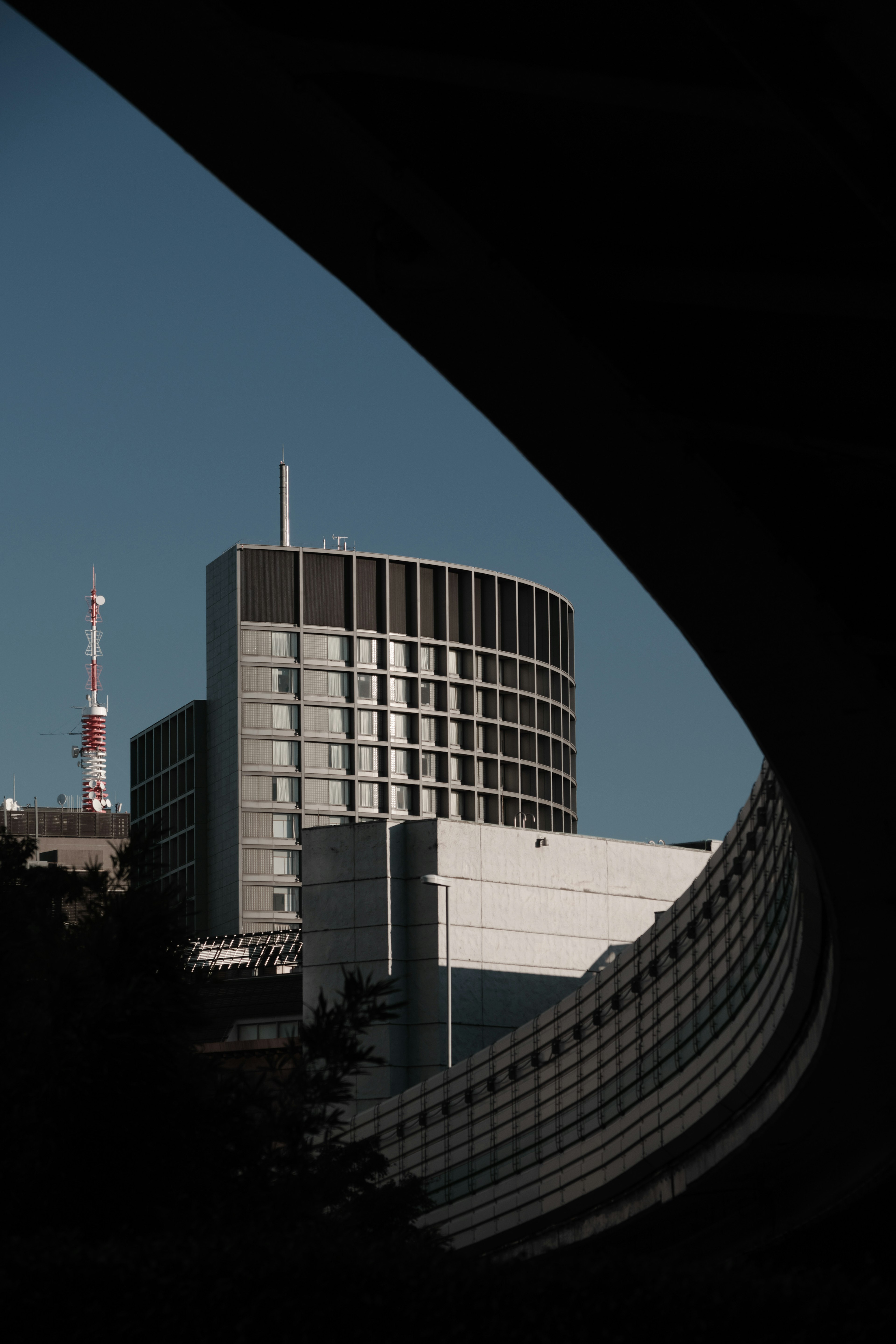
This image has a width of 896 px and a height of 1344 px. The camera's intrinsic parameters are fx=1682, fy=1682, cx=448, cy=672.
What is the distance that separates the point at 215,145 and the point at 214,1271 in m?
4.38

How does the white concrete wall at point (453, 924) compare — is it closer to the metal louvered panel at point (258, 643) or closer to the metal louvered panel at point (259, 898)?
the metal louvered panel at point (259, 898)

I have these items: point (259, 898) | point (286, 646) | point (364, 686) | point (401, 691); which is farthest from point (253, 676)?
point (259, 898)

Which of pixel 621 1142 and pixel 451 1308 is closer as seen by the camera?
pixel 451 1308

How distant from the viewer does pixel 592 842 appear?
54.2 metres

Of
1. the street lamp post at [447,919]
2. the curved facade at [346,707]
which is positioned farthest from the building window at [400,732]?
the street lamp post at [447,919]

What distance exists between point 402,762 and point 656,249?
111352 mm

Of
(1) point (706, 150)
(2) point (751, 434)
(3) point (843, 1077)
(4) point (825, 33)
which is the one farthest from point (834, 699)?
(3) point (843, 1077)

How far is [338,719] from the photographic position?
388ft

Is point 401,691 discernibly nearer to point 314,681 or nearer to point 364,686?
point 364,686

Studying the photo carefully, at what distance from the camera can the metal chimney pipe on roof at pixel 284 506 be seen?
131625mm

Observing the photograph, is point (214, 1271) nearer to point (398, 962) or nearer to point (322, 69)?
point (322, 69)

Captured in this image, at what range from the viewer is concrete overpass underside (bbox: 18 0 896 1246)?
18.7 feet

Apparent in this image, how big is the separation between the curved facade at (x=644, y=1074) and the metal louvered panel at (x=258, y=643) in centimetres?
8668

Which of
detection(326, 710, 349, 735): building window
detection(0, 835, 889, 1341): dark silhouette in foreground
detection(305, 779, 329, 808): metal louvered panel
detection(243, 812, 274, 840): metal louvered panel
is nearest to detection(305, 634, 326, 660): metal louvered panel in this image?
detection(326, 710, 349, 735): building window
